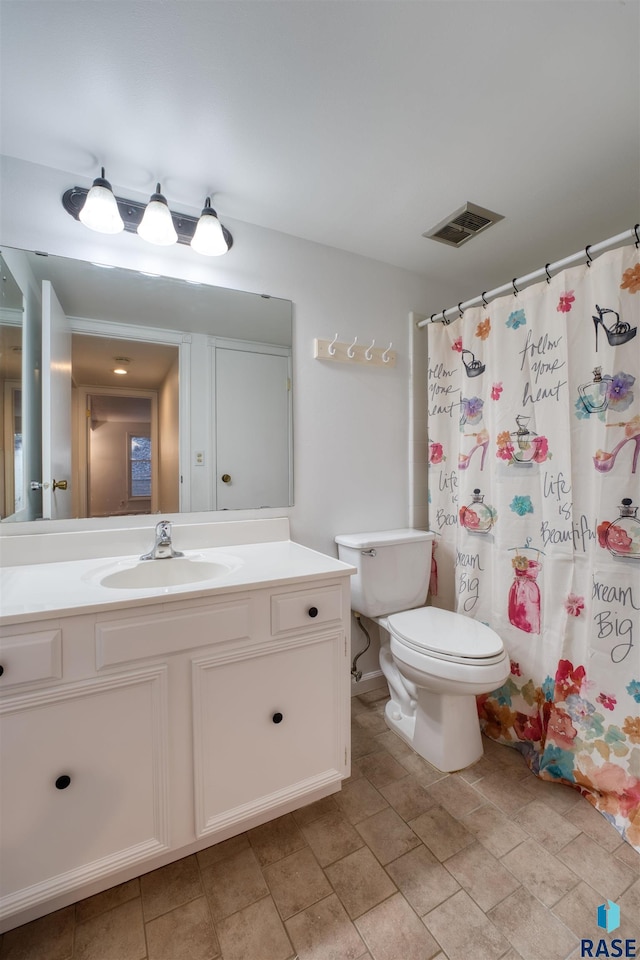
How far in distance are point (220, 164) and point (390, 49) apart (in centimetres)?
62

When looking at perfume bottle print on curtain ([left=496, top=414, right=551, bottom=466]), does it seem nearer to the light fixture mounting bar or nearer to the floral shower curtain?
the floral shower curtain

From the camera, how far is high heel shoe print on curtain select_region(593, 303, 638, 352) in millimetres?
1285

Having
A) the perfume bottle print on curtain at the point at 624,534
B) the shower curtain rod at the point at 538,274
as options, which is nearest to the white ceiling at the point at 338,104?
the shower curtain rod at the point at 538,274

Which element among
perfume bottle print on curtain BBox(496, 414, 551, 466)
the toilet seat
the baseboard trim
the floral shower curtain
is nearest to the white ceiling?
the floral shower curtain

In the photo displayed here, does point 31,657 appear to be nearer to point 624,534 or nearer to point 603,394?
point 624,534

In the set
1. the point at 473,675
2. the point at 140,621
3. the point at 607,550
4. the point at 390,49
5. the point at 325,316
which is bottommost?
the point at 473,675

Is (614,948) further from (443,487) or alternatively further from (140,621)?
(443,487)

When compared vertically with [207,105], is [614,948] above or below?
below

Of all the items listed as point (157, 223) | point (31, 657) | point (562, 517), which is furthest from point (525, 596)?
point (157, 223)

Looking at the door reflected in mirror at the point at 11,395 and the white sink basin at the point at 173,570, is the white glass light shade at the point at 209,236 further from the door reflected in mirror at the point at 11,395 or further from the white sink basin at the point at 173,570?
the white sink basin at the point at 173,570

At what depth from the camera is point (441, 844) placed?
3.99ft

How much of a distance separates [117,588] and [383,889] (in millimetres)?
1104

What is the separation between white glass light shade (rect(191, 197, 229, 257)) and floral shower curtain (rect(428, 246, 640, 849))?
1093 millimetres

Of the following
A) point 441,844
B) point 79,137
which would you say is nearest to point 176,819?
point 441,844
